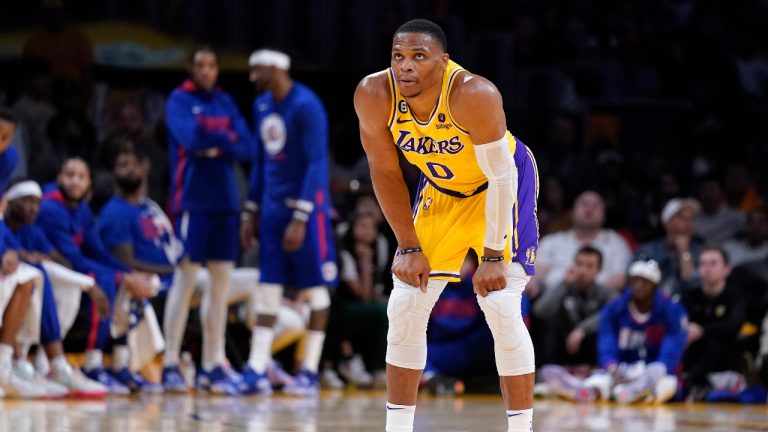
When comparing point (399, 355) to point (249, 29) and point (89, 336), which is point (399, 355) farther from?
point (249, 29)

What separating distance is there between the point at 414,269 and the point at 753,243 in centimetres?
623

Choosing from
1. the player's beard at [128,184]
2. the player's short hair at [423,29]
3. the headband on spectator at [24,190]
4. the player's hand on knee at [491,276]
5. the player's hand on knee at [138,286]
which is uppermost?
the player's short hair at [423,29]

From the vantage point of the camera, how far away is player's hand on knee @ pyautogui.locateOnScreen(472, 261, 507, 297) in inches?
190

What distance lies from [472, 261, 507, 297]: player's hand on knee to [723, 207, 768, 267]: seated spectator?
5.84 meters

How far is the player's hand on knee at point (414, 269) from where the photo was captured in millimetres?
4895

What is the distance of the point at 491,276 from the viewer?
482 cm

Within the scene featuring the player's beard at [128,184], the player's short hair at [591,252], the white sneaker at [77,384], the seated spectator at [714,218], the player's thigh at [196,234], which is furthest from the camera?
the seated spectator at [714,218]

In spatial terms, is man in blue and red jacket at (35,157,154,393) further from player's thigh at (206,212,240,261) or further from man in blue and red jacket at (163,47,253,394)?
player's thigh at (206,212,240,261)

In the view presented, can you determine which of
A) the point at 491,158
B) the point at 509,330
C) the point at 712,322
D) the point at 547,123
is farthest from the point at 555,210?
the point at 491,158

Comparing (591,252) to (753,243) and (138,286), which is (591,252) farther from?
(138,286)

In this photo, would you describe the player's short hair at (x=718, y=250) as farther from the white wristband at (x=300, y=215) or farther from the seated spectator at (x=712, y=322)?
the white wristband at (x=300, y=215)

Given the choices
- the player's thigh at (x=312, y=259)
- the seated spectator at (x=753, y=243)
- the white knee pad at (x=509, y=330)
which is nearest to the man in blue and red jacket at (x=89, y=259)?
the player's thigh at (x=312, y=259)

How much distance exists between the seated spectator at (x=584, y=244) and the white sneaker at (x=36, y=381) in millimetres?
3981

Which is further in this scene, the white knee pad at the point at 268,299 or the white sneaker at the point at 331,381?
the white sneaker at the point at 331,381
